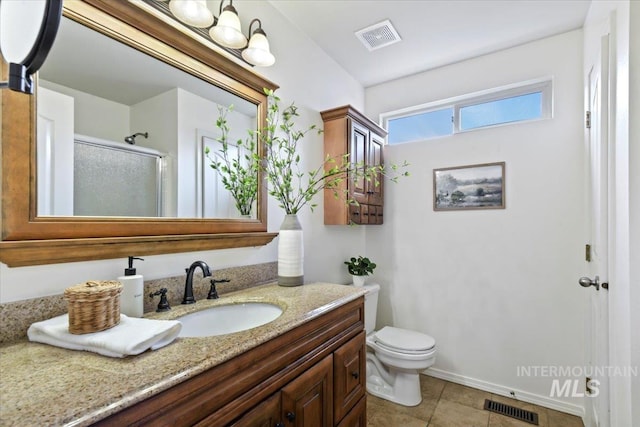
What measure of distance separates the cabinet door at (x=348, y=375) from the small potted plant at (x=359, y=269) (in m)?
0.94

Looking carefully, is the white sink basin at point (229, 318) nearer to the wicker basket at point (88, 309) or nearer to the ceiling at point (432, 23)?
A: the wicker basket at point (88, 309)

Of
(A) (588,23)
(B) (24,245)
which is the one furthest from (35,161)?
(A) (588,23)

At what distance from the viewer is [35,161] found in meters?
0.88

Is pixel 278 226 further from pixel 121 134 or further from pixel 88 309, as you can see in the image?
Answer: pixel 88 309

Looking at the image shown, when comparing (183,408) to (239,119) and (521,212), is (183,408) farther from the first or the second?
(521,212)

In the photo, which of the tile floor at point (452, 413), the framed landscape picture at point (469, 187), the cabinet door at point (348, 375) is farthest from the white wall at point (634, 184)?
the framed landscape picture at point (469, 187)

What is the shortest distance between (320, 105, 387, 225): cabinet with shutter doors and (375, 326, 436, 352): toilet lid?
33.6 inches

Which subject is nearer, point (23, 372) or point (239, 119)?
point (23, 372)

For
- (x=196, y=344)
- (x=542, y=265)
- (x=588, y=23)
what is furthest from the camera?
(x=542, y=265)

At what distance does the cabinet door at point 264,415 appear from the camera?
0.81 m

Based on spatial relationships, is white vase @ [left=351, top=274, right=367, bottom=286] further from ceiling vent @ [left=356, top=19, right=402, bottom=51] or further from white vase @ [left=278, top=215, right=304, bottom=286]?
ceiling vent @ [left=356, top=19, right=402, bottom=51]

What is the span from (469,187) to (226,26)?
77.9 inches

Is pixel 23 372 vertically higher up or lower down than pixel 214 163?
lower down

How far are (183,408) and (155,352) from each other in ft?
0.50
